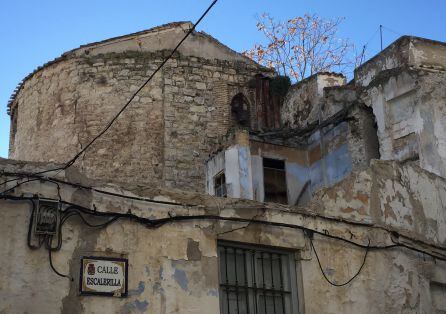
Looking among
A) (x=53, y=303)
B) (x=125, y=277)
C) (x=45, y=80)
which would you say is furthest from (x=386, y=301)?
(x=45, y=80)

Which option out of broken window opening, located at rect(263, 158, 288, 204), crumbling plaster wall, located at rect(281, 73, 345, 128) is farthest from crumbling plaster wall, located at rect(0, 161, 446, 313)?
crumbling plaster wall, located at rect(281, 73, 345, 128)

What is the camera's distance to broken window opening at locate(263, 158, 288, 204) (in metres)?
16.4

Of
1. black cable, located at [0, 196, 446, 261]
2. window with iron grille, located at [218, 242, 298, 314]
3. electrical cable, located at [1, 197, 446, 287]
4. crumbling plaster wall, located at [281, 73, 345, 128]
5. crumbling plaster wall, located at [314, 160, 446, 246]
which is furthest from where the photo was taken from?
crumbling plaster wall, located at [281, 73, 345, 128]

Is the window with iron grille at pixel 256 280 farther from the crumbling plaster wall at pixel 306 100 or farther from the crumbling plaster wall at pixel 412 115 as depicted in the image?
the crumbling plaster wall at pixel 306 100

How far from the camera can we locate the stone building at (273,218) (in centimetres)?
662

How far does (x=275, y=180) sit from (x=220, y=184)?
1289mm

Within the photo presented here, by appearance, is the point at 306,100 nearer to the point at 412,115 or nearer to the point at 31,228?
the point at 412,115

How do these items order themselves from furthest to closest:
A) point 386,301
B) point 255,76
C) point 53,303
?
point 255,76
point 386,301
point 53,303

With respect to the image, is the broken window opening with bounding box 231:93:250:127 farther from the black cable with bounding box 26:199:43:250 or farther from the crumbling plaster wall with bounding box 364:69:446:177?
the black cable with bounding box 26:199:43:250

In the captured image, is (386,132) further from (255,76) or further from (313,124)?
(255,76)

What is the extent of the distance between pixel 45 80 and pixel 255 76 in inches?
235

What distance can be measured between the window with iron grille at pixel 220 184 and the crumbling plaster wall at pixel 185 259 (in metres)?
7.40

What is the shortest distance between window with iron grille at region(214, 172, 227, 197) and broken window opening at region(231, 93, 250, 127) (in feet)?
11.0

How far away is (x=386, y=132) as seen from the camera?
48.1 ft
